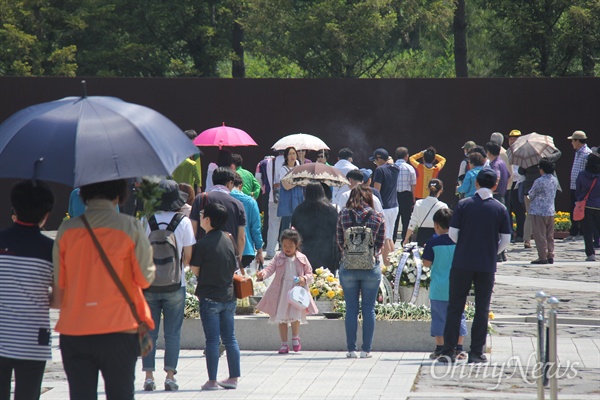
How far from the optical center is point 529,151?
20.0 m

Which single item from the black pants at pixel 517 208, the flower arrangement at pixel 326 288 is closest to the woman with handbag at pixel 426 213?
the flower arrangement at pixel 326 288

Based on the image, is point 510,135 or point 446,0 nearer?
point 510,135

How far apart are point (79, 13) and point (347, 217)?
22.6 metres

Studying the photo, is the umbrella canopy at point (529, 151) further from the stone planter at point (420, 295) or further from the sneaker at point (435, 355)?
the sneaker at point (435, 355)

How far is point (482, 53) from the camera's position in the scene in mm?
36062

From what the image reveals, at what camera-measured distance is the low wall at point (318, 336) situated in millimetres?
11336

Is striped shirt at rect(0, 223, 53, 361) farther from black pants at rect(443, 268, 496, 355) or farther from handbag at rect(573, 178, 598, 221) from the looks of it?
handbag at rect(573, 178, 598, 221)

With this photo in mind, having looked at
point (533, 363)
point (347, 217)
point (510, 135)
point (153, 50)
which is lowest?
point (533, 363)

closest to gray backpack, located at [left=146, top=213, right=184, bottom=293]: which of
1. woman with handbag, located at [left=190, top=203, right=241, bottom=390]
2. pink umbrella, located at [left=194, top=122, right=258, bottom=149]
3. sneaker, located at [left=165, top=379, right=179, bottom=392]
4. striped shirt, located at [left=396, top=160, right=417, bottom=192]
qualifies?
woman with handbag, located at [left=190, top=203, right=241, bottom=390]

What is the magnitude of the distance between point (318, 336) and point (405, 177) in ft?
26.7

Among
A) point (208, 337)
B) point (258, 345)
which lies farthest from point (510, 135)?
point (208, 337)

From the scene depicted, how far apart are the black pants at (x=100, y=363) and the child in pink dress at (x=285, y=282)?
4.87 meters

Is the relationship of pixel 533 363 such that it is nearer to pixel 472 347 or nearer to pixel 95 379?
pixel 472 347

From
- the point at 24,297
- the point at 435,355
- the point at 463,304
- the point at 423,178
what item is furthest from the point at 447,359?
the point at 423,178
